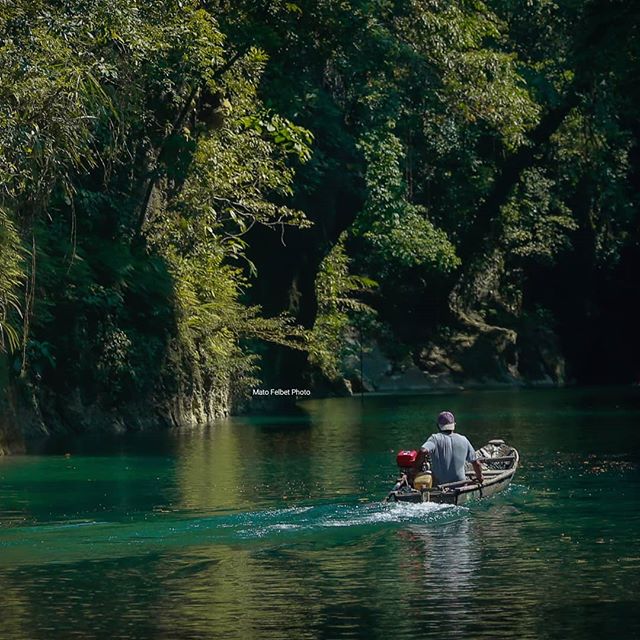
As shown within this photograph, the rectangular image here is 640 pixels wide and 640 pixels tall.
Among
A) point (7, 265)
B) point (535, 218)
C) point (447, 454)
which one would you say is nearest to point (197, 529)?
point (447, 454)

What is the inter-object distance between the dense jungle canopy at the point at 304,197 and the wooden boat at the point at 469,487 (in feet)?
19.0

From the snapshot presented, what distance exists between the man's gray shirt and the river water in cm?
65

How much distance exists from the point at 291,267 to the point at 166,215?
10146mm

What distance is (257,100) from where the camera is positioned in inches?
1644

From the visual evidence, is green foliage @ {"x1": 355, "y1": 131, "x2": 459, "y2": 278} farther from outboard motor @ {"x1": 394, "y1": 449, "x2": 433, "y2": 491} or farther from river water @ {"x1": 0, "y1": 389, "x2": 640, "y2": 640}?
outboard motor @ {"x1": 394, "y1": 449, "x2": 433, "y2": 491}

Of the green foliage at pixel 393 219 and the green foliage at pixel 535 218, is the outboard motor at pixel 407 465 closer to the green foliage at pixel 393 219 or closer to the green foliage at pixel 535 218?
the green foliage at pixel 393 219

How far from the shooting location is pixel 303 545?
1905cm

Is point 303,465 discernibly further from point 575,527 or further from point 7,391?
point 575,527

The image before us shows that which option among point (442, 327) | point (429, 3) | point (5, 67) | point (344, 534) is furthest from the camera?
point (442, 327)

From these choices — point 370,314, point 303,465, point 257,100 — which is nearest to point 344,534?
point 303,465

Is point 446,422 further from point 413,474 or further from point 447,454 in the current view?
point 413,474

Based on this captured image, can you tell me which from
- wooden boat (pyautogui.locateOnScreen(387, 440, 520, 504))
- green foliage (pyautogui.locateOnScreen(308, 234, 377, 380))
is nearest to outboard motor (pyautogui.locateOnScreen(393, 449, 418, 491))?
wooden boat (pyautogui.locateOnScreen(387, 440, 520, 504))

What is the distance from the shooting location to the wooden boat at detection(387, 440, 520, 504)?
2181 centimetres

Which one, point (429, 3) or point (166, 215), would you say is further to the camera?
point (429, 3)
